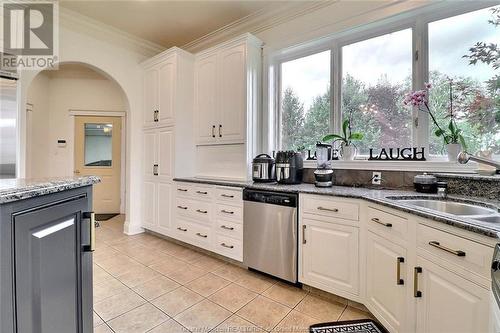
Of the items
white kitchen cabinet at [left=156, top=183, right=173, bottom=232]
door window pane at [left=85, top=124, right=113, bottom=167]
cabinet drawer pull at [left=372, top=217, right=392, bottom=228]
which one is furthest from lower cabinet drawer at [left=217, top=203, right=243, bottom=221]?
door window pane at [left=85, top=124, right=113, bottom=167]

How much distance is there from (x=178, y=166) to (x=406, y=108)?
2.72 m

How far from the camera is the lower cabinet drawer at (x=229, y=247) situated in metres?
2.57

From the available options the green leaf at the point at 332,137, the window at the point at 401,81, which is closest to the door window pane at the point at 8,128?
the window at the point at 401,81

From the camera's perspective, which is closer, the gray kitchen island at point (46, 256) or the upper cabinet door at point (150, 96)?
the gray kitchen island at point (46, 256)

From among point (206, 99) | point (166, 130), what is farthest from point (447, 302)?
point (166, 130)

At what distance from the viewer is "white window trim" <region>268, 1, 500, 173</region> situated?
6.66 ft

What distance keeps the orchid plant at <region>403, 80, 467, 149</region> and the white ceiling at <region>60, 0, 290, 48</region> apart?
5.76 feet

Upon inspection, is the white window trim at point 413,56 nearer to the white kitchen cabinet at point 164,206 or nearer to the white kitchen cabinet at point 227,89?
the white kitchen cabinet at point 227,89

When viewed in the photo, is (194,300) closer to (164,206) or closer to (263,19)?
(164,206)

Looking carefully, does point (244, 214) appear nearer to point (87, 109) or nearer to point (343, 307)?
point (343, 307)

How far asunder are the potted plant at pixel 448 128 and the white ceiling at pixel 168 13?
177 cm

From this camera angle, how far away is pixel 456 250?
43.1 inches

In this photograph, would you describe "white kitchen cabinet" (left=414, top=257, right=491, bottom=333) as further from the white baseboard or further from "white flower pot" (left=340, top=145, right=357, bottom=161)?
the white baseboard

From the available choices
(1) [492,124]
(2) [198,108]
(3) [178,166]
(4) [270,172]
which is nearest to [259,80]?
(2) [198,108]
